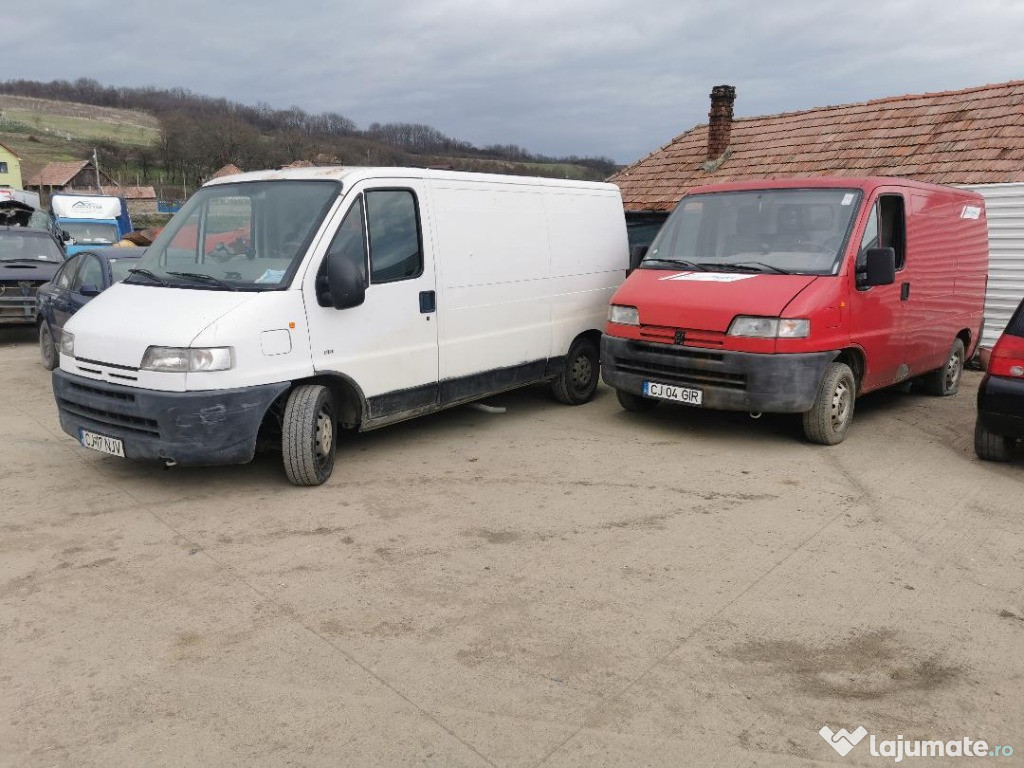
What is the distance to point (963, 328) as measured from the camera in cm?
892

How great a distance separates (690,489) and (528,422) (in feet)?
7.55

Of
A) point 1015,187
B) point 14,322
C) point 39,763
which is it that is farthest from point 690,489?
point 14,322

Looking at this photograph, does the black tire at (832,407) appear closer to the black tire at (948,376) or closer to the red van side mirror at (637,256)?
the red van side mirror at (637,256)

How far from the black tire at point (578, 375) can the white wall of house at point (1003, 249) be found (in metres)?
6.41

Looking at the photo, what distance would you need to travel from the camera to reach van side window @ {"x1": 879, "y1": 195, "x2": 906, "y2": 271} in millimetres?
7207

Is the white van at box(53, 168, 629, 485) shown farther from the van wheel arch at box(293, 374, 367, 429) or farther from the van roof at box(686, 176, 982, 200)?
the van roof at box(686, 176, 982, 200)

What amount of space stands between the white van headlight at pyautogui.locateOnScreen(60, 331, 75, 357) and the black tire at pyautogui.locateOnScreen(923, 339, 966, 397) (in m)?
8.29

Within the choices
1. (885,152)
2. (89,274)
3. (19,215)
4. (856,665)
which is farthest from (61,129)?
(856,665)

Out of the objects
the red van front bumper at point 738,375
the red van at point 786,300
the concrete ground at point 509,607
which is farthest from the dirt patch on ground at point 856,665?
the red van at point 786,300

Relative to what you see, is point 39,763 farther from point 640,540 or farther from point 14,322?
point 14,322

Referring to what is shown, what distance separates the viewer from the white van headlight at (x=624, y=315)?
7133 mm

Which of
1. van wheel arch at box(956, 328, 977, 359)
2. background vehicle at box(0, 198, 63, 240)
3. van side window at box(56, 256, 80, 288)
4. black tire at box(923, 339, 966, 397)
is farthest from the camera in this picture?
background vehicle at box(0, 198, 63, 240)

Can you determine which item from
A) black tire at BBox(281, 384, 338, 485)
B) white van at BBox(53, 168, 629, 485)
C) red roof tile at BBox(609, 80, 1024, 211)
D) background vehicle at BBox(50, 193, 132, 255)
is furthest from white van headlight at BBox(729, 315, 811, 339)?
background vehicle at BBox(50, 193, 132, 255)

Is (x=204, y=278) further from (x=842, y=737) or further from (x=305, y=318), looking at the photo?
(x=842, y=737)
